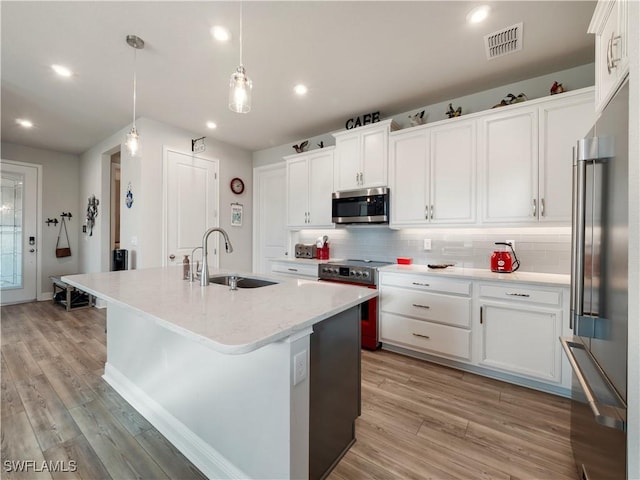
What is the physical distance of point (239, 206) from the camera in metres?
4.67

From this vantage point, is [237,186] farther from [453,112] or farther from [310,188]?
[453,112]

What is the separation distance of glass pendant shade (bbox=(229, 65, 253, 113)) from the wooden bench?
454 cm

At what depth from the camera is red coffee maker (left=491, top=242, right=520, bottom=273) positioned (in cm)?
A: 254

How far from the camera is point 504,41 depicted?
2.07 meters

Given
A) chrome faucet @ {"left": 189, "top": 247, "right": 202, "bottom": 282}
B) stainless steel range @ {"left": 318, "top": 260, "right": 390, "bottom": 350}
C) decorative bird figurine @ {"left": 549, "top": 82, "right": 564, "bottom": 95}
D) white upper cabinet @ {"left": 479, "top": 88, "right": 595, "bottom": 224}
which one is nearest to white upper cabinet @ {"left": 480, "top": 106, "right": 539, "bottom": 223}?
white upper cabinet @ {"left": 479, "top": 88, "right": 595, "bottom": 224}

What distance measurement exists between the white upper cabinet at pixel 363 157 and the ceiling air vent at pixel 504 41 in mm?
1071

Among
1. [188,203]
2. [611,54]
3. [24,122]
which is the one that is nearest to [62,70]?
[188,203]

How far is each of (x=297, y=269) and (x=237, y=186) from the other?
1957 mm

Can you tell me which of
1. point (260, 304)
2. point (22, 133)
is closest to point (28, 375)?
point (260, 304)

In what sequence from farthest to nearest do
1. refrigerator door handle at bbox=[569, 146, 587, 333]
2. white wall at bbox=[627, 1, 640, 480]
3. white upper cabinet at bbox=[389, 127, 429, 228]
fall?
white upper cabinet at bbox=[389, 127, 429, 228] → refrigerator door handle at bbox=[569, 146, 587, 333] → white wall at bbox=[627, 1, 640, 480]

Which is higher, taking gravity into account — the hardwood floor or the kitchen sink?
the kitchen sink

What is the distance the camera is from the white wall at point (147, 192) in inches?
138

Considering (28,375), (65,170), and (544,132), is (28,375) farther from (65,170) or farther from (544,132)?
(544,132)

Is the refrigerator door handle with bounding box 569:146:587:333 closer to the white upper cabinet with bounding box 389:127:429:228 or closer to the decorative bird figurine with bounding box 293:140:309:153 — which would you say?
the white upper cabinet with bounding box 389:127:429:228
